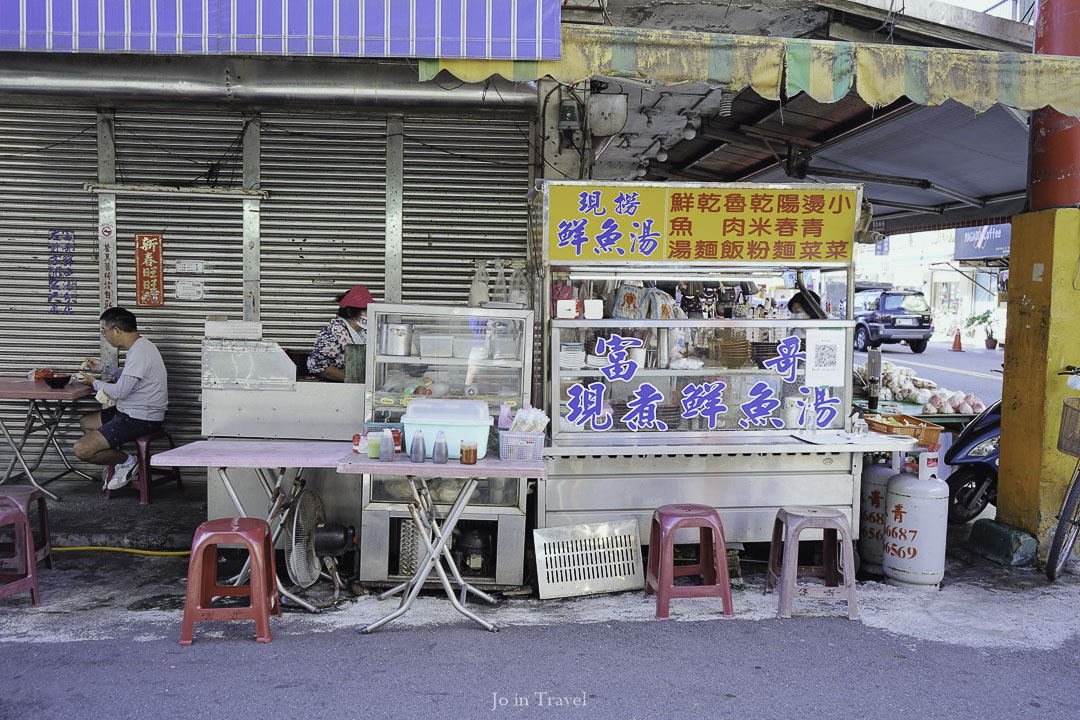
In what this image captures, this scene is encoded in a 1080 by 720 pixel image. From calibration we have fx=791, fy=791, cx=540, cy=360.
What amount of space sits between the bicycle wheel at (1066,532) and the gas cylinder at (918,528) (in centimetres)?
78

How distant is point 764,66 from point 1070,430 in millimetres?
3053

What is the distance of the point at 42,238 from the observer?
7.26 meters

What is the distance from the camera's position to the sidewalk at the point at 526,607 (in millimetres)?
4324

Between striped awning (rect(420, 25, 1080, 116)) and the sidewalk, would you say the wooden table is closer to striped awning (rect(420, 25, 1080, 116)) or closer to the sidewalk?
the sidewalk

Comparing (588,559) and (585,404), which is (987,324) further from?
(588,559)

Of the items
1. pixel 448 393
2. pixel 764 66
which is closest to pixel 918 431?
pixel 764 66

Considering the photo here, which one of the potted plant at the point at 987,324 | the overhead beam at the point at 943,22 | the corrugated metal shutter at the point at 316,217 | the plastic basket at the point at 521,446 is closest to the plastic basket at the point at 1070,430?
the plastic basket at the point at 521,446

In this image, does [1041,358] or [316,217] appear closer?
[1041,358]

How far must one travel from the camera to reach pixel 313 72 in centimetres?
624

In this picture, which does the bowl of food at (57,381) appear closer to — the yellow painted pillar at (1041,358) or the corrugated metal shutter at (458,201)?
the corrugated metal shutter at (458,201)

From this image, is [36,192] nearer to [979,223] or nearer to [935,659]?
[935,659]

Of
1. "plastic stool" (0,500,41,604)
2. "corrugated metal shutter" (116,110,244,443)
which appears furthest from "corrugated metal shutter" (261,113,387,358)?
"plastic stool" (0,500,41,604)

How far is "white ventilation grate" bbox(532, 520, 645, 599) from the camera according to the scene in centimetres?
490

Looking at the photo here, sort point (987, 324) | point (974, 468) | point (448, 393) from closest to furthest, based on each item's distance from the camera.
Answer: point (448, 393) → point (974, 468) → point (987, 324)
